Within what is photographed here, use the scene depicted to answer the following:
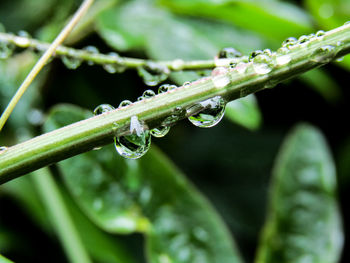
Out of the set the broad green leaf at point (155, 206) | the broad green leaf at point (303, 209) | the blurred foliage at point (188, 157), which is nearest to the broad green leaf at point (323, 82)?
the blurred foliage at point (188, 157)

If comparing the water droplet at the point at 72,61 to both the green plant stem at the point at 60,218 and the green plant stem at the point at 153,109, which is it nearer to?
the green plant stem at the point at 153,109

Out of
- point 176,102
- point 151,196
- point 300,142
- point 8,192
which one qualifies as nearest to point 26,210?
point 8,192

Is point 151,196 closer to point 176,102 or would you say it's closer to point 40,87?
point 176,102

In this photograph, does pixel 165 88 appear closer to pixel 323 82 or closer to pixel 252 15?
pixel 252 15

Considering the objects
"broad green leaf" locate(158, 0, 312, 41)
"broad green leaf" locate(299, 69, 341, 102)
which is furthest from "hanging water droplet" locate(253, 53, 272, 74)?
"broad green leaf" locate(299, 69, 341, 102)

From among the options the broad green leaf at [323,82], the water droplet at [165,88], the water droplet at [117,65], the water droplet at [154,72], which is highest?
the broad green leaf at [323,82]

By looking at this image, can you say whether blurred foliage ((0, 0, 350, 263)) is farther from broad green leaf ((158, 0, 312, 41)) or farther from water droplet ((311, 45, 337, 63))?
water droplet ((311, 45, 337, 63))
